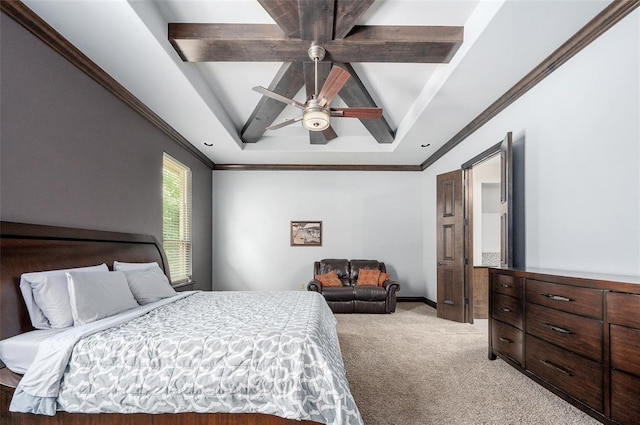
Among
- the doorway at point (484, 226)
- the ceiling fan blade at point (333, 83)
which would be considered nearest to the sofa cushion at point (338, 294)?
the doorway at point (484, 226)

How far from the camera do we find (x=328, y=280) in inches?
228

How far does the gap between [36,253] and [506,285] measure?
386 cm

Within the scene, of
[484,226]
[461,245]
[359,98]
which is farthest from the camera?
[484,226]

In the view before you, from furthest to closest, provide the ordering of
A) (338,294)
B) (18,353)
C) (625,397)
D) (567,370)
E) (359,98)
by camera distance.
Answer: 1. (338,294)
2. (359,98)
3. (567,370)
4. (18,353)
5. (625,397)

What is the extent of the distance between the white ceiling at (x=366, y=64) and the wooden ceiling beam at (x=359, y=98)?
0.09 meters

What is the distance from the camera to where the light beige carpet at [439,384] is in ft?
7.40

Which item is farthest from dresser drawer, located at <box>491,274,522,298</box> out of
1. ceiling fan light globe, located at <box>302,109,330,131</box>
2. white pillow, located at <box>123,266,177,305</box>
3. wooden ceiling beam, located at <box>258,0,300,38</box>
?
white pillow, located at <box>123,266,177,305</box>

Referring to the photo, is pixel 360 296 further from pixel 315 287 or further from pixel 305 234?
pixel 305 234

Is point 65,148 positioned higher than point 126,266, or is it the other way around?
point 65,148

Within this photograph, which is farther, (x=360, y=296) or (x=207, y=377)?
(x=360, y=296)

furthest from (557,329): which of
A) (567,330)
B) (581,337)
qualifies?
(581,337)

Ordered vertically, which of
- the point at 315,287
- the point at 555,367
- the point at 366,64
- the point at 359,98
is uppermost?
the point at 366,64

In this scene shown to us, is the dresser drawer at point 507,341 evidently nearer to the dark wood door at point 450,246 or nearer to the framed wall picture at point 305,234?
the dark wood door at point 450,246

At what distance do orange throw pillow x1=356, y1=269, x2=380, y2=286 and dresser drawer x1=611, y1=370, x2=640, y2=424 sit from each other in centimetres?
399
